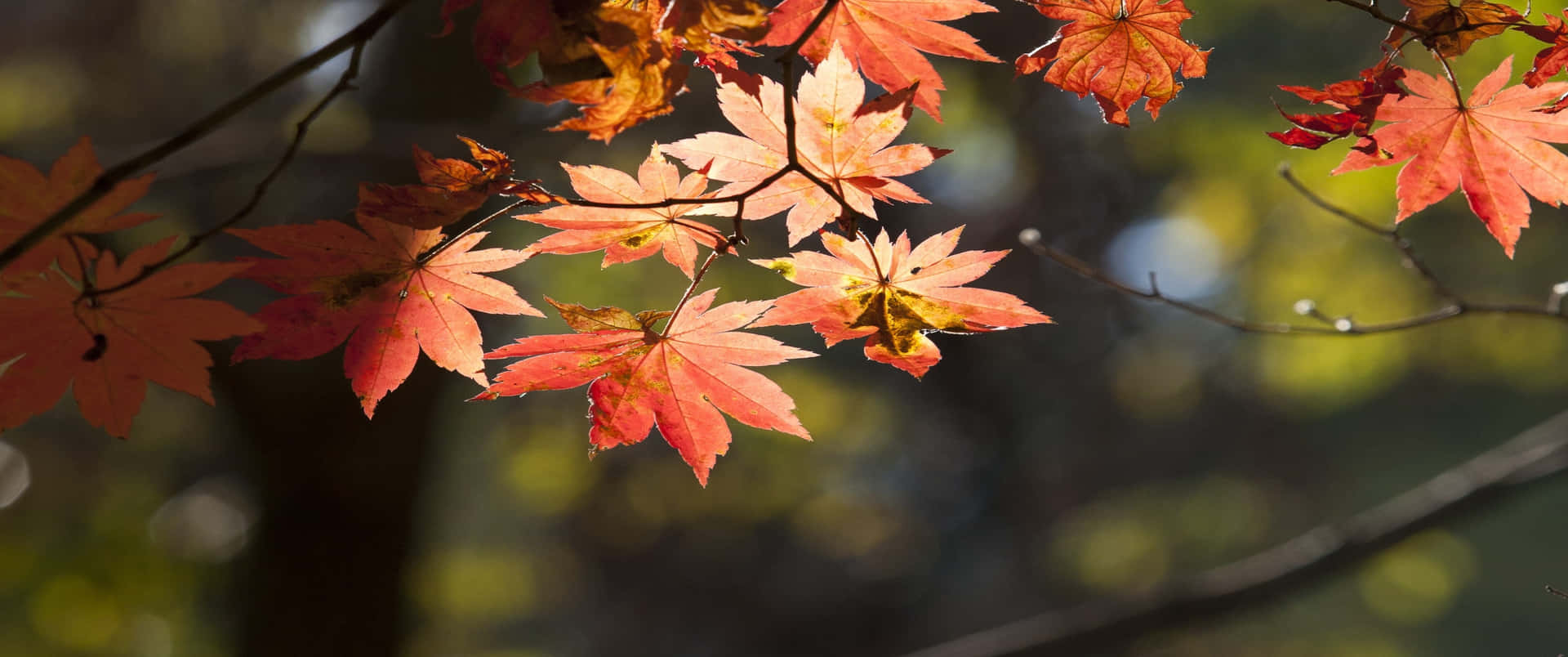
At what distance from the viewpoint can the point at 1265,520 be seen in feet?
30.4

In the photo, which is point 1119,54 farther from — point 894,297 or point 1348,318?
point 1348,318

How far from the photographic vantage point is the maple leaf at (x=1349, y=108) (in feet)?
1.98

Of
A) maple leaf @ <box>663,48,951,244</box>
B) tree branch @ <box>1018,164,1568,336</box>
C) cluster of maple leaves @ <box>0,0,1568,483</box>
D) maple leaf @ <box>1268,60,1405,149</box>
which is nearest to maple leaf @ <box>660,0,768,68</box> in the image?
cluster of maple leaves @ <box>0,0,1568,483</box>

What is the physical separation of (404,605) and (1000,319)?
8.89 feet

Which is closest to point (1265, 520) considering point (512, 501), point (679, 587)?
point (679, 587)

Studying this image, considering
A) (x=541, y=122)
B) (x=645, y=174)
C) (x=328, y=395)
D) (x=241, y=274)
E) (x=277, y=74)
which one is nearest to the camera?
(x=277, y=74)

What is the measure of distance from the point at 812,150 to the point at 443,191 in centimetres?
27

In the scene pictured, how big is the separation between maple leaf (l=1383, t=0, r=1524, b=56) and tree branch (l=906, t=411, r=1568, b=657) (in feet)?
5.07

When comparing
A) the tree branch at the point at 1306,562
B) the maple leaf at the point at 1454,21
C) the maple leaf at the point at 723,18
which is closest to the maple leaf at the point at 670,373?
the maple leaf at the point at 723,18

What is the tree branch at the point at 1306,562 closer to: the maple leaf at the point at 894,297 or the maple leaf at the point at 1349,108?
the maple leaf at the point at 1349,108

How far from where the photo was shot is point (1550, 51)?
2.10 feet

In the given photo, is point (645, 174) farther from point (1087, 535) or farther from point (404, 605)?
point (1087, 535)

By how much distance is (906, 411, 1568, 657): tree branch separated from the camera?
2104mm

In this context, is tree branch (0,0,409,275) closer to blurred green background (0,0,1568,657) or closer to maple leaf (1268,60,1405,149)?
maple leaf (1268,60,1405,149)
